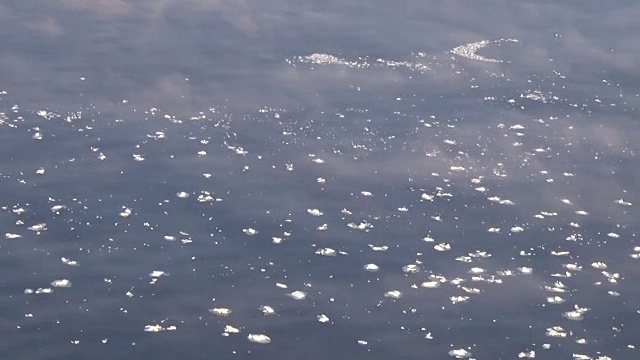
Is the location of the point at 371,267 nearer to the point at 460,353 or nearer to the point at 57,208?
the point at 460,353

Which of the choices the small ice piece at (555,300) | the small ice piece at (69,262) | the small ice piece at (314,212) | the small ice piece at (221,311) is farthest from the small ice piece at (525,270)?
the small ice piece at (69,262)

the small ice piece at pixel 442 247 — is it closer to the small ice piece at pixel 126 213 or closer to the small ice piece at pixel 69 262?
the small ice piece at pixel 126 213

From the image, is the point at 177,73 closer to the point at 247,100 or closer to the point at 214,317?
the point at 247,100

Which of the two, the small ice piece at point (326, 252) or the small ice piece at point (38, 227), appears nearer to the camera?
the small ice piece at point (326, 252)

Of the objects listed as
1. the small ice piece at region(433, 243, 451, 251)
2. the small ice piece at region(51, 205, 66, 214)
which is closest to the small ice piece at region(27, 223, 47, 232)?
the small ice piece at region(51, 205, 66, 214)

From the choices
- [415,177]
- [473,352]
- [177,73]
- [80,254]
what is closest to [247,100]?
[177,73]

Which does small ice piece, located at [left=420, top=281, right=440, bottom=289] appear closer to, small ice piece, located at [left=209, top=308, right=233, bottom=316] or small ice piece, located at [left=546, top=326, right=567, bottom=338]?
small ice piece, located at [left=546, top=326, right=567, bottom=338]

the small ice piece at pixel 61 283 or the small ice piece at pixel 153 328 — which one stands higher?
the small ice piece at pixel 61 283
